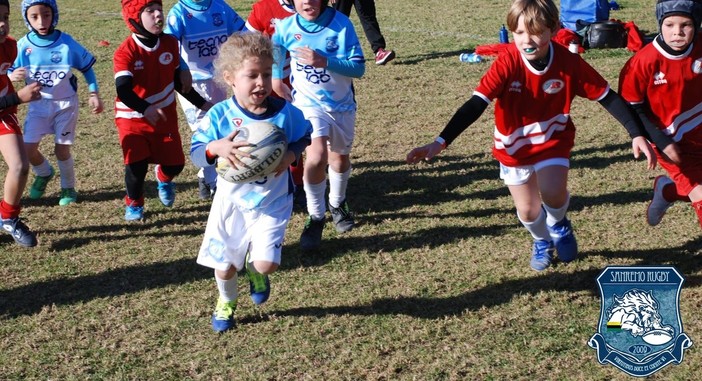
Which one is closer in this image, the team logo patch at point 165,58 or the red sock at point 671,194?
the red sock at point 671,194

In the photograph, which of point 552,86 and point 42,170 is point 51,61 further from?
point 552,86

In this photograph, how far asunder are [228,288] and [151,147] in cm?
234

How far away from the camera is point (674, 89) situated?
5547mm

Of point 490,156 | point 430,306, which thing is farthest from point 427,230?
point 490,156

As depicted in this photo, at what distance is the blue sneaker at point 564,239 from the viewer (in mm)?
5891

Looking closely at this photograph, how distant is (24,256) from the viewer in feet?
21.7

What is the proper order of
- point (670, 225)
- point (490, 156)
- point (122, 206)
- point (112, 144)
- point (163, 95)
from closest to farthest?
point (670, 225), point (163, 95), point (122, 206), point (490, 156), point (112, 144)

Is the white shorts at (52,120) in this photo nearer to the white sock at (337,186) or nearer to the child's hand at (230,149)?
the white sock at (337,186)

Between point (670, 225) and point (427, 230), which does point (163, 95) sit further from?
point (670, 225)

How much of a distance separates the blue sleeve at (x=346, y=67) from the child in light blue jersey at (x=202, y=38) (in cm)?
169

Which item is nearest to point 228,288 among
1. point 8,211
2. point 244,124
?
point 244,124

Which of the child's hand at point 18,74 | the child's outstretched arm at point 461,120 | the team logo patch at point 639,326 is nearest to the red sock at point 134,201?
the child's hand at point 18,74

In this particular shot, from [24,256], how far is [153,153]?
1290 millimetres

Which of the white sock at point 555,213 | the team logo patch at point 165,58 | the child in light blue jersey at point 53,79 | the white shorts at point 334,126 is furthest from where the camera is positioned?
the child in light blue jersey at point 53,79
